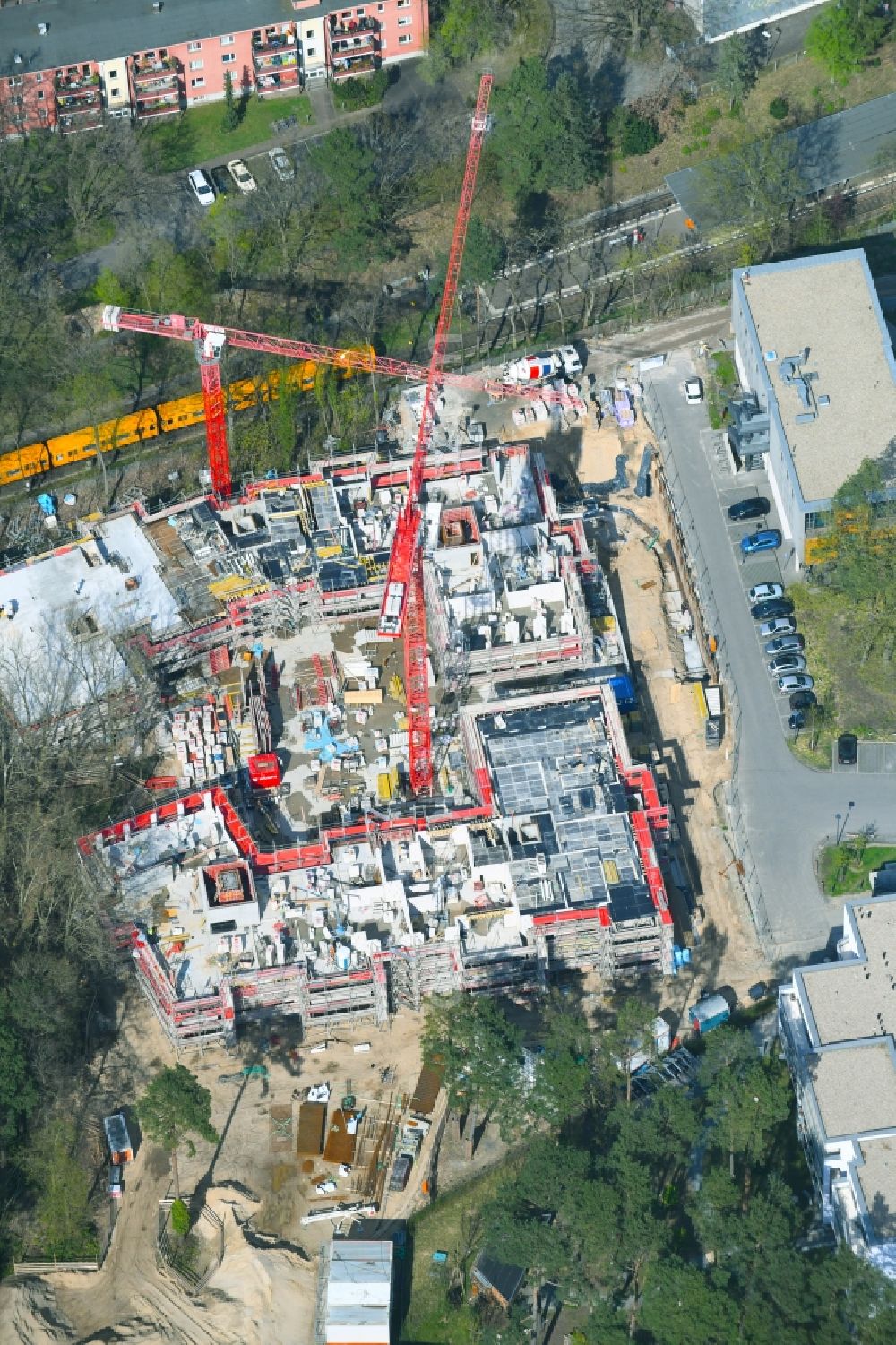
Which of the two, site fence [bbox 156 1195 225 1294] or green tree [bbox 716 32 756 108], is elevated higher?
green tree [bbox 716 32 756 108]

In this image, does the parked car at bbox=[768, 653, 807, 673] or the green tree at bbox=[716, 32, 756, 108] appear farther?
the green tree at bbox=[716, 32, 756, 108]

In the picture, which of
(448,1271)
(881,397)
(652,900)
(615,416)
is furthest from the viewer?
(615,416)

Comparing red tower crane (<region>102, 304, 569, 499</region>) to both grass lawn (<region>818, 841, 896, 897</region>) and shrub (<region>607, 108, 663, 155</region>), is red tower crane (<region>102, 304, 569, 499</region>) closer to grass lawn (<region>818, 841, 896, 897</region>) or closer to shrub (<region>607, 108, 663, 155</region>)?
shrub (<region>607, 108, 663, 155</region>)

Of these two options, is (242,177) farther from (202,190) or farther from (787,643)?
(787,643)

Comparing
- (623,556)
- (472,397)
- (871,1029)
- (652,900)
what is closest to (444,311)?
(472,397)

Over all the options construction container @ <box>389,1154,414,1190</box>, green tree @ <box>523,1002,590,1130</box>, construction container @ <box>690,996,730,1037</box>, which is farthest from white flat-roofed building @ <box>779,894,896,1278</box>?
construction container @ <box>389,1154,414,1190</box>

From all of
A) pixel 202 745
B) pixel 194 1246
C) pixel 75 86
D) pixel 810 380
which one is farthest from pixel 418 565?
pixel 75 86

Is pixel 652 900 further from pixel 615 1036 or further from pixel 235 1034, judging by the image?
pixel 235 1034
